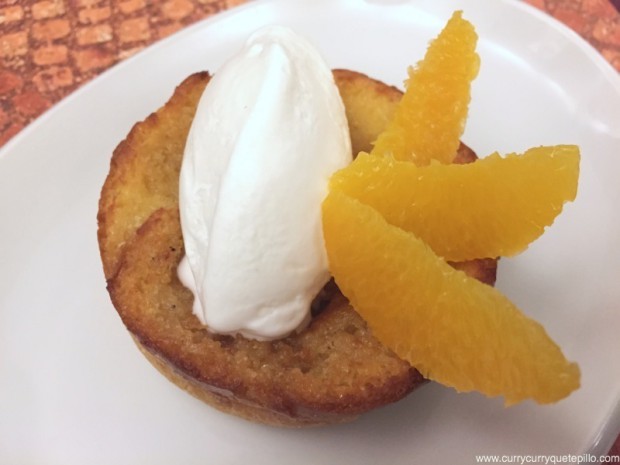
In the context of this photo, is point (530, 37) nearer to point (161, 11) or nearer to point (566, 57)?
point (566, 57)

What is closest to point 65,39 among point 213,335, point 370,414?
point 213,335

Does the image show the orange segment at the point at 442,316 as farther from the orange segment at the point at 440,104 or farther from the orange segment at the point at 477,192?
the orange segment at the point at 440,104

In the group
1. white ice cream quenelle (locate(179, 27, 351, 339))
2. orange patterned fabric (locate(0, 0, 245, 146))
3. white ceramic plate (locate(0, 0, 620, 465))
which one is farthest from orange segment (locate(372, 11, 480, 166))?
orange patterned fabric (locate(0, 0, 245, 146))

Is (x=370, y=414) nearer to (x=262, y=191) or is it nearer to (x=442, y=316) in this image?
(x=442, y=316)

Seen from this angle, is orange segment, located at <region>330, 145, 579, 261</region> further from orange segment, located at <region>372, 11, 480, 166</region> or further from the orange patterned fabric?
the orange patterned fabric

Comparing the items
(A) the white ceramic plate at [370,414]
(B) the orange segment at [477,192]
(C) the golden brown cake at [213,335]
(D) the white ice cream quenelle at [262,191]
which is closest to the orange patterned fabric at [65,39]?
(A) the white ceramic plate at [370,414]

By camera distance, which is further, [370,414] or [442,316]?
[370,414]
